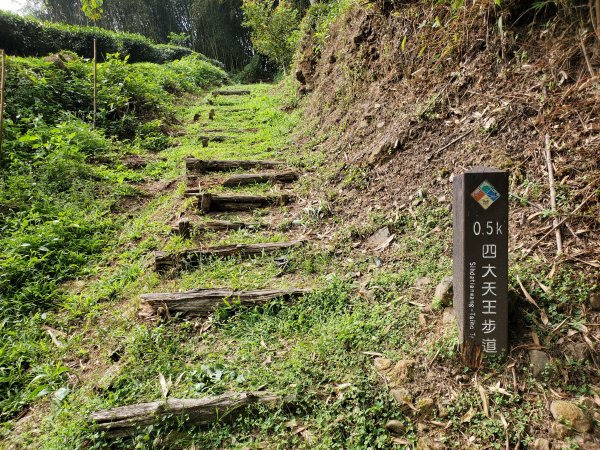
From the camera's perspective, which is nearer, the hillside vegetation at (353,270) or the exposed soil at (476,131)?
the hillside vegetation at (353,270)

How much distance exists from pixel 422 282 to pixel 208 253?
224 centimetres

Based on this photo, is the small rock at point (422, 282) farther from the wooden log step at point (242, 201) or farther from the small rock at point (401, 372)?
Answer: the wooden log step at point (242, 201)

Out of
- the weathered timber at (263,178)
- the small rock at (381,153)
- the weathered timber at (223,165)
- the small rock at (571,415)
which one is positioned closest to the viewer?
the small rock at (571,415)

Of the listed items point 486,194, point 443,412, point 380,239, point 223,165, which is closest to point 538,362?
point 443,412

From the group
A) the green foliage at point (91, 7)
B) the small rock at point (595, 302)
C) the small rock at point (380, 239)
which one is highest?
the green foliage at point (91, 7)

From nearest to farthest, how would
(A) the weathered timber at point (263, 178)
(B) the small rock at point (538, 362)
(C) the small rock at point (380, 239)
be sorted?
(B) the small rock at point (538, 362) < (C) the small rock at point (380, 239) < (A) the weathered timber at point (263, 178)

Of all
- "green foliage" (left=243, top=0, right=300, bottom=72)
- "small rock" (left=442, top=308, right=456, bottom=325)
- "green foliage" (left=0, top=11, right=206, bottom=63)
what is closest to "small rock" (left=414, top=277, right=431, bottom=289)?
"small rock" (left=442, top=308, right=456, bottom=325)

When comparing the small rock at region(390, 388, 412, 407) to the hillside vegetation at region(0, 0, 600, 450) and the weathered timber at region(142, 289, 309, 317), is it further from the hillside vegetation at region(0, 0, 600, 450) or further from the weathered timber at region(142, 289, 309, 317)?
the weathered timber at region(142, 289, 309, 317)

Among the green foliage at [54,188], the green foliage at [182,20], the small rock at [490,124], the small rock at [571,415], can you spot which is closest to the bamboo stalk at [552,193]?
the small rock at [490,124]

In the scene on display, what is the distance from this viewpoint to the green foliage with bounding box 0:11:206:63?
11.6 metres

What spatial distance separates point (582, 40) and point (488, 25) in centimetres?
100

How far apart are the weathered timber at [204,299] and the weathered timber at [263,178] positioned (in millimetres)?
2552

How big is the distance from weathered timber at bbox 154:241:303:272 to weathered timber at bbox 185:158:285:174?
228 cm

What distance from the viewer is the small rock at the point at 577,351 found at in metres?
1.98
